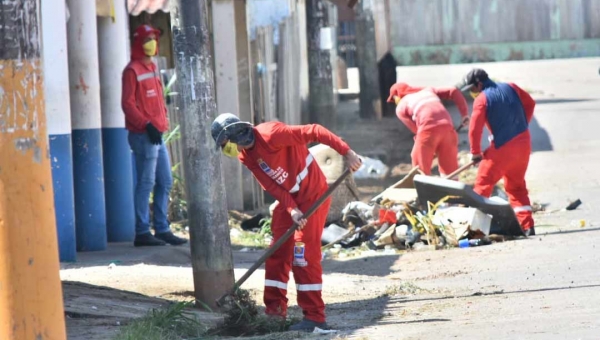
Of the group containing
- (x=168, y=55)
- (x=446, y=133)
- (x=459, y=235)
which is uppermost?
(x=168, y=55)

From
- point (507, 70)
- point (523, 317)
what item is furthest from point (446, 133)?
point (507, 70)

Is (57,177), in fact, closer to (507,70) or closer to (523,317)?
(523,317)

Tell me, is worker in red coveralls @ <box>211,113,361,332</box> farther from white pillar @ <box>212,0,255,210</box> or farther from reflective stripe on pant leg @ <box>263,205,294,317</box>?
white pillar @ <box>212,0,255,210</box>

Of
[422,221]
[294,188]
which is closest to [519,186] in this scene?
[422,221]

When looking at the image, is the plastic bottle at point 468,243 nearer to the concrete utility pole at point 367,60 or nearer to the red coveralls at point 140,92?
the red coveralls at point 140,92

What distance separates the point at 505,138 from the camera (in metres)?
10.9

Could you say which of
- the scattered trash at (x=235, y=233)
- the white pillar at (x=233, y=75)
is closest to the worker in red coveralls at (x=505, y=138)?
the scattered trash at (x=235, y=233)

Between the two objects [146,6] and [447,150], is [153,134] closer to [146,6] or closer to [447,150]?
[146,6]

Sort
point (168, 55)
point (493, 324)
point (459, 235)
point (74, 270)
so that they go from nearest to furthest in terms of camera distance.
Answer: point (493, 324)
point (74, 270)
point (459, 235)
point (168, 55)

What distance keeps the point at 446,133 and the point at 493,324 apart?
6.14 m

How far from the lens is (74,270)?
905 centimetres

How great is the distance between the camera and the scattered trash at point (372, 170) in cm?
1631

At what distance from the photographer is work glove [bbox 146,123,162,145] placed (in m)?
10.2

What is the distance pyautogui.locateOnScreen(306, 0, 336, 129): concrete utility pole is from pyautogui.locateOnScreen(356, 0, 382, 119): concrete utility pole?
3.11ft
